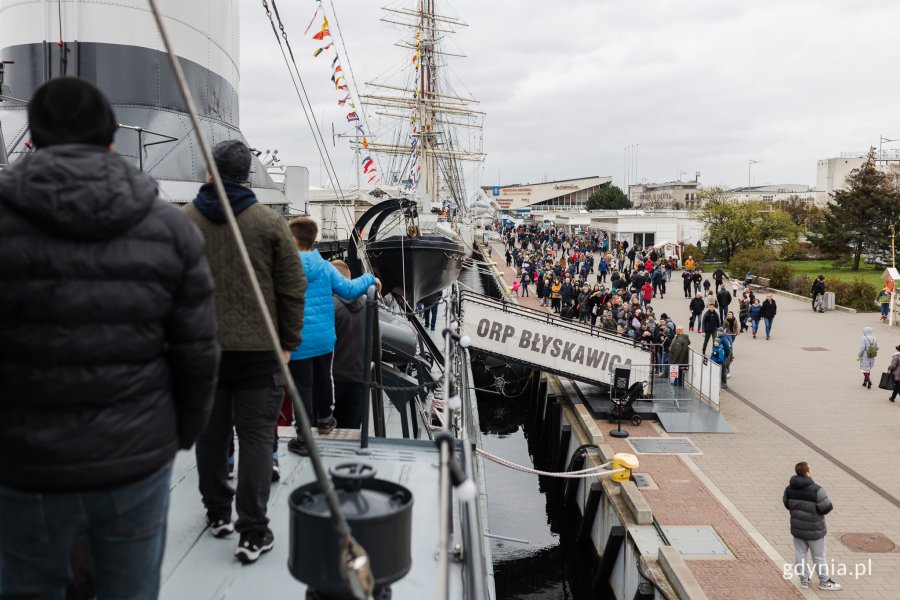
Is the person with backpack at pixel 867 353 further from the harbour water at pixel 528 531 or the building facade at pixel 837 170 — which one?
the building facade at pixel 837 170

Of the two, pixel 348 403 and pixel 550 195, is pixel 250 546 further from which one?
pixel 550 195

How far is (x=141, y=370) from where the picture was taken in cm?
204

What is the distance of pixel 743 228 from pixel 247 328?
49.4 m

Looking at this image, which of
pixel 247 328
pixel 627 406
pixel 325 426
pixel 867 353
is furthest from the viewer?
pixel 867 353

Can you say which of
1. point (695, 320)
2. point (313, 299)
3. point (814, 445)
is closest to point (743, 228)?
point (695, 320)

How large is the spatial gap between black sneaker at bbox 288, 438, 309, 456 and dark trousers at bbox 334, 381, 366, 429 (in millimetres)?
1158

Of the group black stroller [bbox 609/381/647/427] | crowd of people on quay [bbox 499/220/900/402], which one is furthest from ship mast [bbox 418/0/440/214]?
black stroller [bbox 609/381/647/427]

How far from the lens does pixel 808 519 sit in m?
8.30

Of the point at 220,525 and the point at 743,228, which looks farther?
the point at 743,228

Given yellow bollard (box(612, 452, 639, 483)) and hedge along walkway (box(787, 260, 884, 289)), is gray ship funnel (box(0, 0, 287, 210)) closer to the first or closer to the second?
yellow bollard (box(612, 452, 639, 483))

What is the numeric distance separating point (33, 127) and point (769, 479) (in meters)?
12.2

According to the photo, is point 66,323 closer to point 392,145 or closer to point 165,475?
point 165,475

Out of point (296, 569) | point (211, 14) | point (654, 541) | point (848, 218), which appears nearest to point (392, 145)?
point (848, 218)

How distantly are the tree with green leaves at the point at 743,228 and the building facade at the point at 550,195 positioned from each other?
94.2 meters
